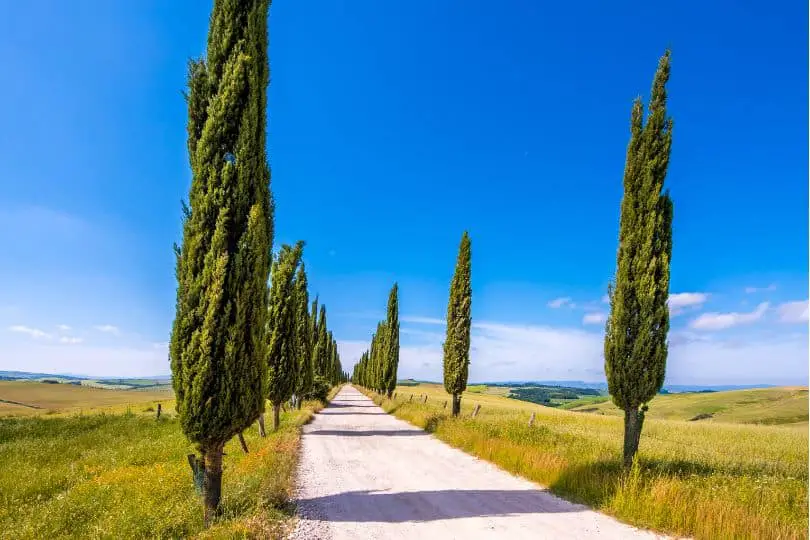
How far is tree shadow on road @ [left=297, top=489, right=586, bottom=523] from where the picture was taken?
732 cm

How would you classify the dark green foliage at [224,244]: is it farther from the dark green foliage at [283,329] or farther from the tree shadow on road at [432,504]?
the dark green foliage at [283,329]

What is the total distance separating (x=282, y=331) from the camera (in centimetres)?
1983

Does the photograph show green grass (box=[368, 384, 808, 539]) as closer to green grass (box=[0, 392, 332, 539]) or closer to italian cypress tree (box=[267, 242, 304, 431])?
green grass (box=[0, 392, 332, 539])

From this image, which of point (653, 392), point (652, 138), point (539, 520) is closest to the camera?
point (539, 520)

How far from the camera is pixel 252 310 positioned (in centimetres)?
736

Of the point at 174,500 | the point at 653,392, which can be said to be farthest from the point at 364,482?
the point at 653,392

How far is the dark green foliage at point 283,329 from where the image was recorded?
19250 millimetres

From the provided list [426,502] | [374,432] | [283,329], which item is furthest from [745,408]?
[426,502]

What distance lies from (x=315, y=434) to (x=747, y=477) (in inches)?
576

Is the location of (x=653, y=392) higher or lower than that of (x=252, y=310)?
lower

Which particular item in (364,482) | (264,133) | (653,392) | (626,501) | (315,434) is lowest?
(315,434)

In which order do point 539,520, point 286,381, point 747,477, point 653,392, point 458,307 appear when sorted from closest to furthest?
point 539,520 → point 747,477 → point 653,392 → point 286,381 → point 458,307

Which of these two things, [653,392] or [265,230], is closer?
[265,230]

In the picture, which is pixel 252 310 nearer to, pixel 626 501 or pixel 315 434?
pixel 626 501
